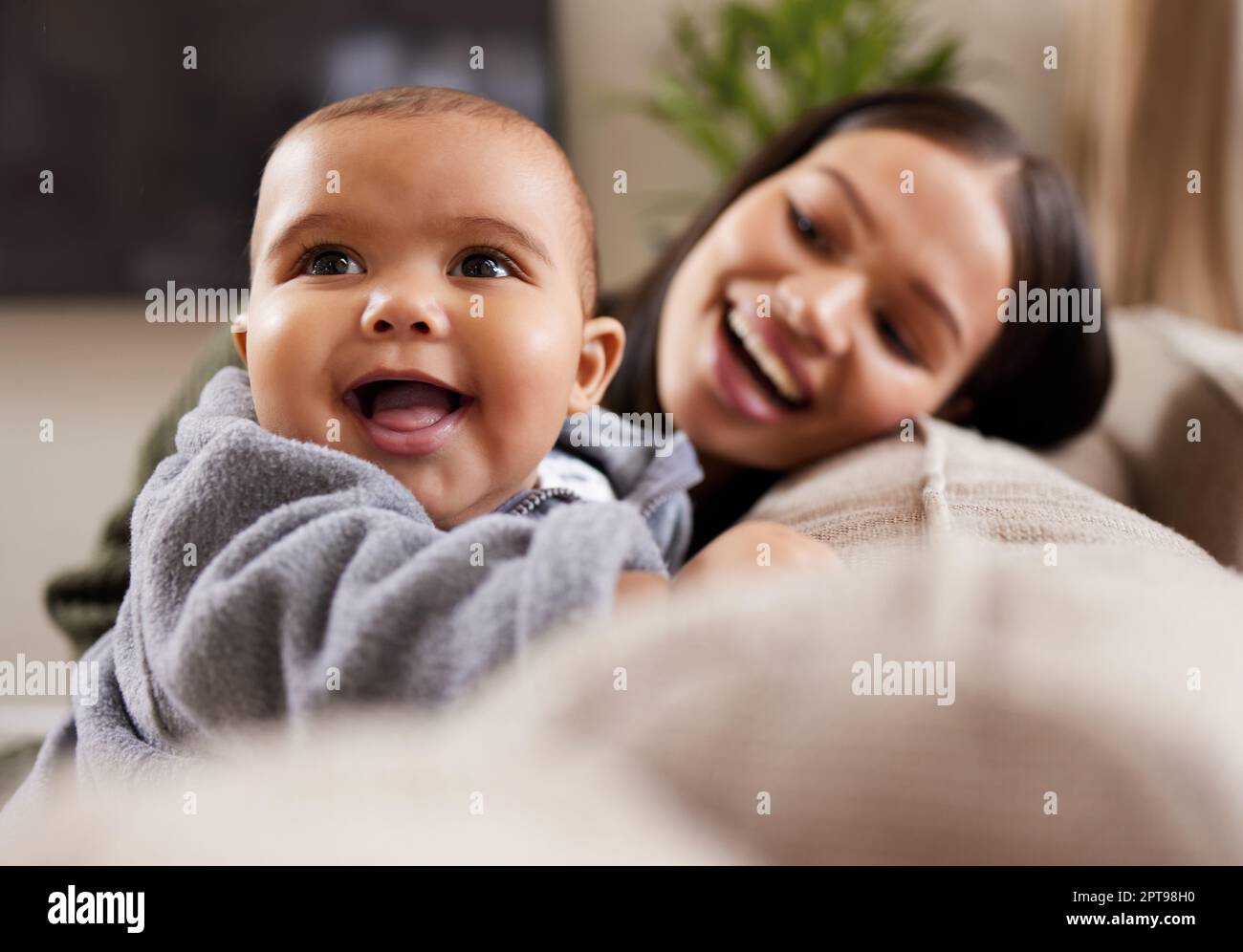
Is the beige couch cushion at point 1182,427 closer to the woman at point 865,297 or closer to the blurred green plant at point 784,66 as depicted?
the woman at point 865,297

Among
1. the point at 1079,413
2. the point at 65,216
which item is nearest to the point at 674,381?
the point at 1079,413

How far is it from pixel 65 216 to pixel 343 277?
6.14 ft

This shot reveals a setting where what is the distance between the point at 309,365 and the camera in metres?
0.45

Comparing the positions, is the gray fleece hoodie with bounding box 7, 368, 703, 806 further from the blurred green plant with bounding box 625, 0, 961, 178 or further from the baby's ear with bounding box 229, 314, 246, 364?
the blurred green plant with bounding box 625, 0, 961, 178

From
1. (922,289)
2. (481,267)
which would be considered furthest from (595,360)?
(922,289)

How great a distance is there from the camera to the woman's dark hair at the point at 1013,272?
3.02 ft

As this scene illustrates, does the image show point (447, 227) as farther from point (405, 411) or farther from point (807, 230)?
point (807, 230)

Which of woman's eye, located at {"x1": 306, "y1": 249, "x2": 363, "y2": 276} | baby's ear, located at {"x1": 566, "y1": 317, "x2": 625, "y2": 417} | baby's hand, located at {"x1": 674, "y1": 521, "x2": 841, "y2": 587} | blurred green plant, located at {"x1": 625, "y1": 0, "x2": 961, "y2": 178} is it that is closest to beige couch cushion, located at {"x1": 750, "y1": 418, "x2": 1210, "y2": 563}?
baby's hand, located at {"x1": 674, "y1": 521, "x2": 841, "y2": 587}

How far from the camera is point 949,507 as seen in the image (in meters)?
0.54

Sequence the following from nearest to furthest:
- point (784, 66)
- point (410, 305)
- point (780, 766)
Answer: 1. point (780, 766)
2. point (410, 305)
3. point (784, 66)

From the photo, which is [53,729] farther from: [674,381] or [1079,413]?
[1079,413]

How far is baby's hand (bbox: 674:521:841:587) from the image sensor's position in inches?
17.5

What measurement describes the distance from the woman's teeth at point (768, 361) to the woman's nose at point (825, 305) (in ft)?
0.09

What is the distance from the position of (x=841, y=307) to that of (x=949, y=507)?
32 cm
